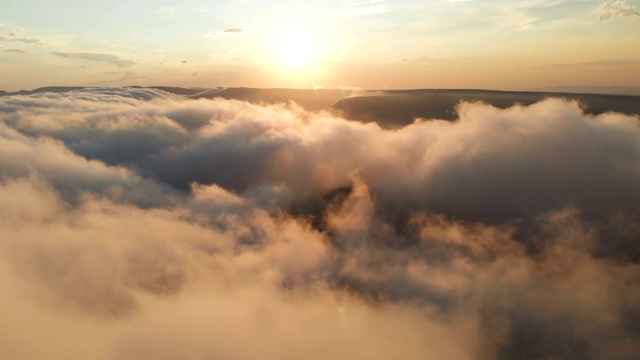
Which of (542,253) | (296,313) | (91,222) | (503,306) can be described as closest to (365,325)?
(296,313)

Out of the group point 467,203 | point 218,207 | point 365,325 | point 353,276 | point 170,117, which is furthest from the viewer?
point 170,117

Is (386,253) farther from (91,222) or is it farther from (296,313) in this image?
(91,222)

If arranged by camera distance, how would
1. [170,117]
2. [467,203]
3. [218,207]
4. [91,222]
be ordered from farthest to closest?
[170,117]
[218,207]
[467,203]
[91,222]

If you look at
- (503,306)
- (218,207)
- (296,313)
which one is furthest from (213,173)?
(503,306)

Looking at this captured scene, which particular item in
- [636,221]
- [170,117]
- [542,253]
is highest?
[170,117]

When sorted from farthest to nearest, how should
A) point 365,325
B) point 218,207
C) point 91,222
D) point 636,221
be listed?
point 218,207 < point 91,222 < point 636,221 < point 365,325

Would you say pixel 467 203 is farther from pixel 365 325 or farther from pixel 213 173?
pixel 213 173

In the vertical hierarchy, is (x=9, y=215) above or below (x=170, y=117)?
below

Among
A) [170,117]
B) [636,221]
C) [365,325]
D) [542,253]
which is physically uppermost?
[170,117]

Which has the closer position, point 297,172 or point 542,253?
point 542,253
